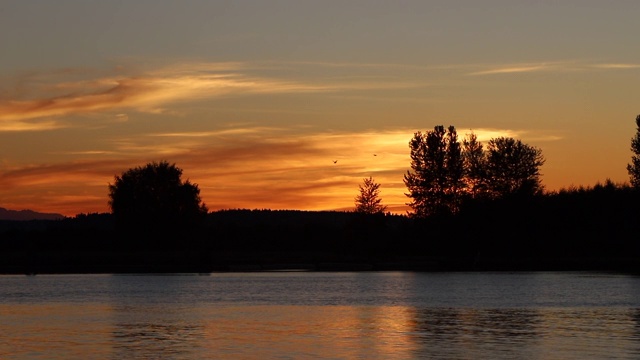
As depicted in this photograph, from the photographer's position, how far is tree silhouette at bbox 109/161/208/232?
5989 inches

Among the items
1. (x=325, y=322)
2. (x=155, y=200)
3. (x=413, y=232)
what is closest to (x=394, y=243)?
(x=413, y=232)

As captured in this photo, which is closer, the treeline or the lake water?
the lake water

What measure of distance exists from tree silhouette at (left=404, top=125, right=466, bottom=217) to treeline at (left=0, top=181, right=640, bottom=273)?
3.44 meters

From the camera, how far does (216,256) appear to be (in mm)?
149750

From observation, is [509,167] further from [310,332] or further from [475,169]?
[310,332]

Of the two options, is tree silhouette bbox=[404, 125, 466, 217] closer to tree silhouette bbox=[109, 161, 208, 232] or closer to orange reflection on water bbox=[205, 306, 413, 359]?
tree silhouette bbox=[109, 161, 208, 232]

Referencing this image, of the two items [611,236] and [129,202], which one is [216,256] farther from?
[611,236]

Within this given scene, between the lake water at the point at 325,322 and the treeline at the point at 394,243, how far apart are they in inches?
1522

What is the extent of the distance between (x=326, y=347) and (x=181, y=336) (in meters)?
7.72

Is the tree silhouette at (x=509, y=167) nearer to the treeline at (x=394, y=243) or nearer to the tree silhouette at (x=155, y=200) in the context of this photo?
the treeline at (x=394, y=243)

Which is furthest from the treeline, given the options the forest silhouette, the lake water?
the lake water

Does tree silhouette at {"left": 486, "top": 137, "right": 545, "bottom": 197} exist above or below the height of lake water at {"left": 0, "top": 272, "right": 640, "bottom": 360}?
above

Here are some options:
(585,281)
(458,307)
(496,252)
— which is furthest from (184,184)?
(458,307)

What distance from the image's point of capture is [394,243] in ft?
451
